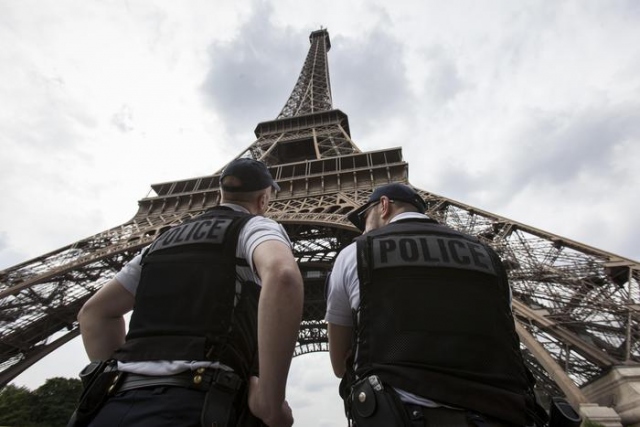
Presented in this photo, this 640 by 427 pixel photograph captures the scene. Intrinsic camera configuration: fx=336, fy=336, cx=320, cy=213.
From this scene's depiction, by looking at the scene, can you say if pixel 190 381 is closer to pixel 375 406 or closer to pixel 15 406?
pixel 375 406

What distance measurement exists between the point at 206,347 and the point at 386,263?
909 millimetres

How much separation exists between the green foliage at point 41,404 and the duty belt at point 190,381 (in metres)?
24.6

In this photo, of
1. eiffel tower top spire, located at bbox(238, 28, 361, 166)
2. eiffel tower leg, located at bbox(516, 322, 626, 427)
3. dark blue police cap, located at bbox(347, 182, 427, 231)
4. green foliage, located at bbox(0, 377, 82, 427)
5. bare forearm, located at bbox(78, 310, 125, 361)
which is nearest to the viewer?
bare forearm, located at bbox(78, 310, 125, 361)

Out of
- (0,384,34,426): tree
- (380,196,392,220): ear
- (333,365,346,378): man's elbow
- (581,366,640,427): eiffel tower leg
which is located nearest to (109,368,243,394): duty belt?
(333,365,346,378): man's elbow

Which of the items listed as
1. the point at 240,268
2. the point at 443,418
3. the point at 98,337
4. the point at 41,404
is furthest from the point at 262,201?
the point at 41,404

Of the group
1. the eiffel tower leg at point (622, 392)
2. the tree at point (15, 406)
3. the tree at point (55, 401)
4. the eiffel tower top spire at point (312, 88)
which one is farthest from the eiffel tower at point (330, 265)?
the tree at point (55, 401)

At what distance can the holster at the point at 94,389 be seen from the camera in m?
1.31

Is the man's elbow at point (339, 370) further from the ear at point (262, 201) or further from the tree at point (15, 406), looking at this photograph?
the tree at point (15, 406)

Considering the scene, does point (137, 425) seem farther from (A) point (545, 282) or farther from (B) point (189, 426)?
(A) point (545, 282)

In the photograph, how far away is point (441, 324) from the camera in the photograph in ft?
4.94

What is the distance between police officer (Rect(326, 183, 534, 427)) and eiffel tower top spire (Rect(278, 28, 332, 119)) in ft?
95.3

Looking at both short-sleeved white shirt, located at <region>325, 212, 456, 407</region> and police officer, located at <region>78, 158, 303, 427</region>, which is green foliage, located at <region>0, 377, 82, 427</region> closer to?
police officer, located at <region>78, 158, 303, 427</region>

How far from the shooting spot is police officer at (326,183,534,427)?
136 centimetres

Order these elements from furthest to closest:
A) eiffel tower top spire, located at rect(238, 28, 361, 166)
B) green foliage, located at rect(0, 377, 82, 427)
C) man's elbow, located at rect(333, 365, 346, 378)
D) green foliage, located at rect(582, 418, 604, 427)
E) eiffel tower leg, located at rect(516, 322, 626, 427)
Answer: eiffel tower top spire, located at rect(238, 28, 361, 166), green foliage, located at rect(0, 377, 82, 427), eiffel tower leg, located at rect(516, 322, 626, 427), green foliage, located at rect(582, 418, 604, 427), man's elbow, located at rect(333, 365, 346, 378)
